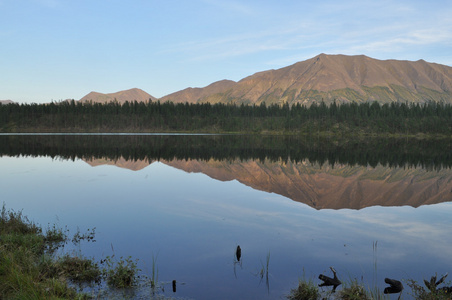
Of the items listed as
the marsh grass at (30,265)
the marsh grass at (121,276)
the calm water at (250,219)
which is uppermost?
the marsh grass at (30,265)

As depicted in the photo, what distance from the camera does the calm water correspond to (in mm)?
14312

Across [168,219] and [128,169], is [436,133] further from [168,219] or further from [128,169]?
[168,219]

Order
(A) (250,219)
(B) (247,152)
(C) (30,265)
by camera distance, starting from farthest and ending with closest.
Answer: (B) (247,152) → (A) (250,219) → (C) (30,265)

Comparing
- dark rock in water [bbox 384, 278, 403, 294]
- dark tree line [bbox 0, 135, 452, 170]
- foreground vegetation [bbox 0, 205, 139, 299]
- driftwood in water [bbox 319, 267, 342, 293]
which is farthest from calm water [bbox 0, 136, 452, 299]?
dark tree line [bbox 0, 135, 452, 170]

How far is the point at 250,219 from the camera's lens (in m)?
23.1

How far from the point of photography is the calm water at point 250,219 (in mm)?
14312

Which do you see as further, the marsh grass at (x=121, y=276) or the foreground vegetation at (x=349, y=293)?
the marsh grass at (x=121, y=276)

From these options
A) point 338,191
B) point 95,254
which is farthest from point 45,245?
point 338,191

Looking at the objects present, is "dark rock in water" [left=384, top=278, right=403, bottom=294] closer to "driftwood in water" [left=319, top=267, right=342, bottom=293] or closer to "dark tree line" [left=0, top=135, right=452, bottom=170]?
"driftwood in water" [left=319, top=267, right=342, bottom=293]

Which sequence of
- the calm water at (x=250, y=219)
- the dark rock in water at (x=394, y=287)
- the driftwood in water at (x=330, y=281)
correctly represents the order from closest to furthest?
the dark rock in water at (x=394, y=287) → the driftwood in water at (x=330, y=281) → the calm water at (x=250, y=219)

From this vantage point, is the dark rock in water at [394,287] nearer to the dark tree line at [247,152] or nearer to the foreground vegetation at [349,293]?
the foreground vegetation at [349,293]

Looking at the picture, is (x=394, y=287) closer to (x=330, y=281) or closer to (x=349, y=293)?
(x=349, y=293)

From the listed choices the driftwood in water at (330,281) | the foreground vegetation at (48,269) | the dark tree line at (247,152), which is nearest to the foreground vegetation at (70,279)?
the foreground vegetation at (48,269)

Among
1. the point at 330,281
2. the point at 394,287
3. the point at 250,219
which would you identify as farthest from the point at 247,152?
the point at 394,287
